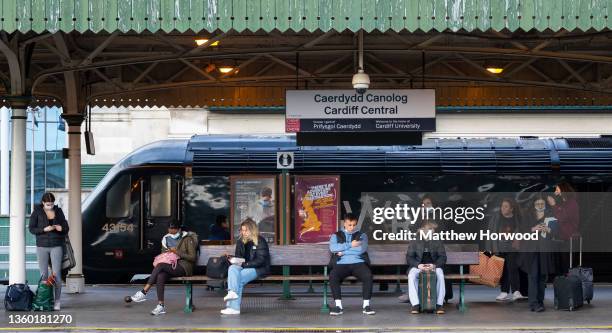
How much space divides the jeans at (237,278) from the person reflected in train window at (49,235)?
2295 mm

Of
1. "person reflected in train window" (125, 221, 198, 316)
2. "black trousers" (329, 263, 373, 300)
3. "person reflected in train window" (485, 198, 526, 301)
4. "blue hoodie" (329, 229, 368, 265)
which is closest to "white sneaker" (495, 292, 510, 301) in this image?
"person reflected in train window" (485, 198, 526, 301)

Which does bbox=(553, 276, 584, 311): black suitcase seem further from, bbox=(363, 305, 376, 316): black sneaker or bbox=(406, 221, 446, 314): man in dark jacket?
bbox=(363, 305, 376, 316): black sneaker

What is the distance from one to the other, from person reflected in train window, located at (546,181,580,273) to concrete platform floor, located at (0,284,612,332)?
284cm

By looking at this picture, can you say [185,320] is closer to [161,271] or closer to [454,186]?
[161,271]

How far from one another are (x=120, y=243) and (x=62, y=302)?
4671mm

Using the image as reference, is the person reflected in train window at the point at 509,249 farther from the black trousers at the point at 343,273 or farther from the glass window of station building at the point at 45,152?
the glass window of station building at the point at 45,152

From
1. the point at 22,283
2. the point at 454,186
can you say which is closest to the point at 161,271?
the point at 22,283

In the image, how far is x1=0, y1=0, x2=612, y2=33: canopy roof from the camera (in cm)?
1251

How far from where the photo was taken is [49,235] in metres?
14.5

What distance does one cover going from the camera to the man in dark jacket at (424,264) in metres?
14.3

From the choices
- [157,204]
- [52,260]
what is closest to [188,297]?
[52,260]

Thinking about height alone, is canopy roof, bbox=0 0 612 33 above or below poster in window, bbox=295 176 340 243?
above

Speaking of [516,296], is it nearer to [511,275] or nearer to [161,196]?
[511,275]

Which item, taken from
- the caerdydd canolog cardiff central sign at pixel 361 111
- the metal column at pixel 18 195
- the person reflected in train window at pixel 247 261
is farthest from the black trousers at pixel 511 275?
the metal column at pixel 18 195
